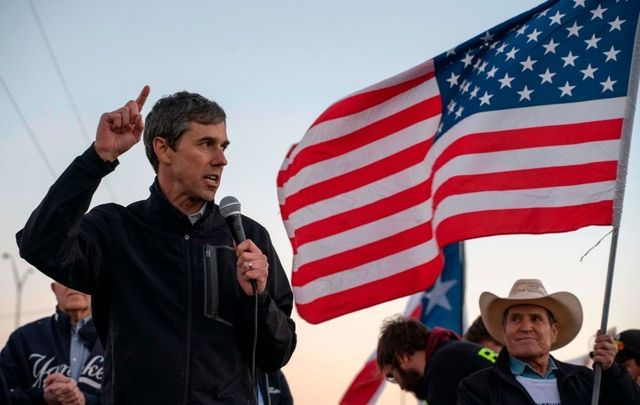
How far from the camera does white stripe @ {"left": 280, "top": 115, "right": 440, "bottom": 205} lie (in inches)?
319

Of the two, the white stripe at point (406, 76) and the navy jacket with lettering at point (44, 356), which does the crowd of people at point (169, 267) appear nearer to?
the navy jacket with lettering at point (44, 356)

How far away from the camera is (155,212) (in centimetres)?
509

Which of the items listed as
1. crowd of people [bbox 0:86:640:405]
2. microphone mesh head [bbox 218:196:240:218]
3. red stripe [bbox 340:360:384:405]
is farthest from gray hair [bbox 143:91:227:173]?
red stripe [bbox 340:360:384:405]

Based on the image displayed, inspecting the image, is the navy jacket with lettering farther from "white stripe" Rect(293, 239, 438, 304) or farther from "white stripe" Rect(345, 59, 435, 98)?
"white stripe" Rect(345, 59, 435, 98)

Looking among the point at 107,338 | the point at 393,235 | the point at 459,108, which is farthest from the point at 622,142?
the point at 107,338

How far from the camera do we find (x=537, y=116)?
23.9 feet

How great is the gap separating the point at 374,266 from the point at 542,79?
70.0 inches

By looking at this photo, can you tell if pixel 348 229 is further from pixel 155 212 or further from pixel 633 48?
pixel 155 212

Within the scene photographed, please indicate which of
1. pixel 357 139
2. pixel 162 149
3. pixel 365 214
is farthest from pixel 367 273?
pixel 162 149

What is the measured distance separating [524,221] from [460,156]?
0.71 metres

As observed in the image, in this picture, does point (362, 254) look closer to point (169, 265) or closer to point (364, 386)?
point (169, 265)

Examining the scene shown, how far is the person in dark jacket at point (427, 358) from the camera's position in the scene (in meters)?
7.83

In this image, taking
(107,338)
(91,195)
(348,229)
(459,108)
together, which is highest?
(459,108)

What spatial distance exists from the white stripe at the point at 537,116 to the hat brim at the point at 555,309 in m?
1.09
